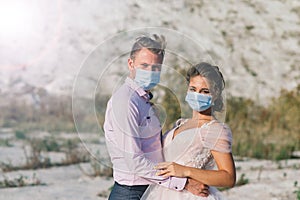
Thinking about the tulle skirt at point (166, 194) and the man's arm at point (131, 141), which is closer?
the man's arm at point (131, 141)

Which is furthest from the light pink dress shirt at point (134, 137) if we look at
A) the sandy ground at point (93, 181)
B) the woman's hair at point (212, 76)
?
the sandy ground at point (93, 181)

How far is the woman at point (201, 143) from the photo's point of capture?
3.27 meters

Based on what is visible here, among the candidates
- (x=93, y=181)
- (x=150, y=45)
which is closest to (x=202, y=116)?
(x=150, y=45)

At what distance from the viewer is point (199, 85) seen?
3.33 metres

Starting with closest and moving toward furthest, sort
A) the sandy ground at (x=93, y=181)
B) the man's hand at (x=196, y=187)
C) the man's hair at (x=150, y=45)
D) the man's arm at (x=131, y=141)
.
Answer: the man's arm at (x=131, y=141) < the man's hair at (x=150, y=45) < the man's hand at (x=196, y=187) < the sandy ground at (x=93, y=181)

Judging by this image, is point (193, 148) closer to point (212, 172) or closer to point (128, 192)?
point (212, 172)

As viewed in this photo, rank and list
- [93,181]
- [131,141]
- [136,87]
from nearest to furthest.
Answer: [131,141] < [136,87] < [93,181]

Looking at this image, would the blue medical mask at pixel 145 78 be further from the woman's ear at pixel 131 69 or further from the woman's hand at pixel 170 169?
the woman's hand at pixel 170 169

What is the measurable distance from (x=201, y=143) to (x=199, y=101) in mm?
219

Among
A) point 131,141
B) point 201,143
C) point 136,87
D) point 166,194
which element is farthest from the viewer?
point 166,194

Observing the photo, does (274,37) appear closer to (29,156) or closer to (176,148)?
(29,156)

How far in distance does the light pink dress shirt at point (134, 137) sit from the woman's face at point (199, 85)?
24 centimetres

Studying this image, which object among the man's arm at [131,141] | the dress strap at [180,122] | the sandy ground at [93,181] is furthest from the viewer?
the sandy ground at [93,181]

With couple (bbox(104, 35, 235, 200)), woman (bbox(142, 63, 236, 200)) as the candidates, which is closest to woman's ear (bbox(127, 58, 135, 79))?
couple (bbox(104, 35, 235, 200))
